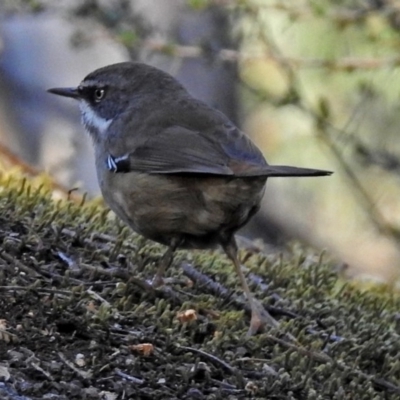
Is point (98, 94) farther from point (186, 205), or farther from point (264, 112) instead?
point (264, 112)

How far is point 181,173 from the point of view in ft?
15.5

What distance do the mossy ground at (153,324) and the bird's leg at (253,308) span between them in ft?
0.18

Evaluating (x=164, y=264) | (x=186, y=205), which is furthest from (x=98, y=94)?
(x=164, y=264)

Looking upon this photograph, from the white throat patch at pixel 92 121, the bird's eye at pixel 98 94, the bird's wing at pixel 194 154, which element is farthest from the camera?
the bird's eye at pixel 98 94

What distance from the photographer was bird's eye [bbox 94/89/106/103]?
218 inches

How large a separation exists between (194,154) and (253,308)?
0.79m

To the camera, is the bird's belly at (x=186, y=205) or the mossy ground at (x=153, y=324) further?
the bird's belly at (x=186, y=205)

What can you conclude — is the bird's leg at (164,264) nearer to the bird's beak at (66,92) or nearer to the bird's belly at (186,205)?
the bird's belly at (186,205)

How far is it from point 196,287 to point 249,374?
2.90 ft

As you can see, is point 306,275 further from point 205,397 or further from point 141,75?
point 205,397

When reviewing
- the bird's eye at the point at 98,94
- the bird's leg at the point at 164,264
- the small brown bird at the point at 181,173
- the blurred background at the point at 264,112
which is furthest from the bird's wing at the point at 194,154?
the blurred background at the point at 264,112

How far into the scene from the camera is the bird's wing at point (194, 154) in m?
4.58

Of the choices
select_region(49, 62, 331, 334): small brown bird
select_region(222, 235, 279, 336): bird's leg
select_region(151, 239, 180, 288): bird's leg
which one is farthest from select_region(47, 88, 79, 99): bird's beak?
select_region(222, 235, 279, 336): bird's leg

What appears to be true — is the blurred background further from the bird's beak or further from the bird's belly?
the bird's belly
